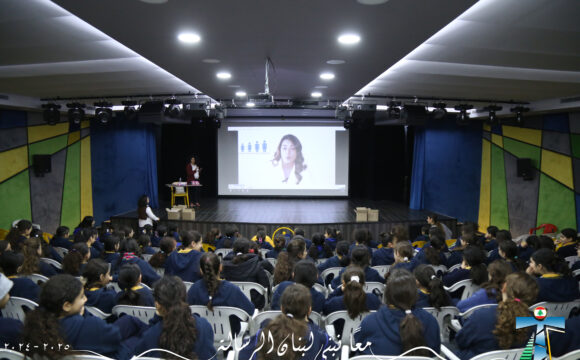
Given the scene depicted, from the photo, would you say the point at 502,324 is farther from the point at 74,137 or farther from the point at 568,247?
the point at 74,137

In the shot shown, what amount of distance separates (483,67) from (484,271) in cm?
355

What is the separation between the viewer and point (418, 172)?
42.3 ft

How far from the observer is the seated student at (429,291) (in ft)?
10.1

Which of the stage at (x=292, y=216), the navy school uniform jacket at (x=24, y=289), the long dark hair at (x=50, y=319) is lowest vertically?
the stage at (x=292, y=216)

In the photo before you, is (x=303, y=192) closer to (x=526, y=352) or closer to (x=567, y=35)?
(x=567, y=35)

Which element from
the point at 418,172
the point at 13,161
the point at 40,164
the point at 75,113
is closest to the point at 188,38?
the point at 75,113

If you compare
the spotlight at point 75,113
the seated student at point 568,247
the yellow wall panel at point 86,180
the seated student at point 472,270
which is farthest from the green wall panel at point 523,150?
the yellow wall panel at point 86,180

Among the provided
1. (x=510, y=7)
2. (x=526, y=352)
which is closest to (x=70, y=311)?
(x=526, y=352)

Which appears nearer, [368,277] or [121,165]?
[368,277]

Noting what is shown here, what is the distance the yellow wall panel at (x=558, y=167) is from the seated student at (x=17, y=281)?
9.80 meters

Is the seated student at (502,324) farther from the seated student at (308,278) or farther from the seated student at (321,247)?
the seated student at (321,247)

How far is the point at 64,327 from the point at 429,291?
250 centimetres

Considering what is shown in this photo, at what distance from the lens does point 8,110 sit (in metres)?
8.86

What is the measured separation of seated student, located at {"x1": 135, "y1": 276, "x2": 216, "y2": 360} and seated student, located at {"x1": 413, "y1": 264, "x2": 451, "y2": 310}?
1.64 m
